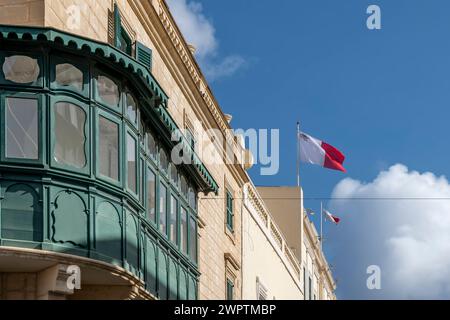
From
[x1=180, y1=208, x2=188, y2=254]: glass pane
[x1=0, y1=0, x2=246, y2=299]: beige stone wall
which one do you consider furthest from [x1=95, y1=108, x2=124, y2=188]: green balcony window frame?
[x1=180, y1=208, x2=188, y2=254]: glass pane

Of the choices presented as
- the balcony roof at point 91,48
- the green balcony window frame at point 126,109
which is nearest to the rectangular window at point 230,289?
the balcony roof at point 91,48

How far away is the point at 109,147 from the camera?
58.5 ft

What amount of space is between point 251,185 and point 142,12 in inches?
549

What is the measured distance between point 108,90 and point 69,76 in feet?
2.85

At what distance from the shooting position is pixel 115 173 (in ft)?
58.5

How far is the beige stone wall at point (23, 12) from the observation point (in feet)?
57.3

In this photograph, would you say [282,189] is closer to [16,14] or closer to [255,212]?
[255,212]

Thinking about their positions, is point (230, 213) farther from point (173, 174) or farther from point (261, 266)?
point (173, 174)

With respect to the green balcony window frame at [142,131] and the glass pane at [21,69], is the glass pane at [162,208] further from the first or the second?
the glass pane at [21,69]

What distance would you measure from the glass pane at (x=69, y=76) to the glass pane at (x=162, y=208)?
419 cm

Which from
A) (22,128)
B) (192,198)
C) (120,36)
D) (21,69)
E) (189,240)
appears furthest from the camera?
(192,198)

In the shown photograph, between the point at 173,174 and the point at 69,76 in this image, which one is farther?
the point at 173,174

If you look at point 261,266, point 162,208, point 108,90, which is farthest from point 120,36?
point 261,266
